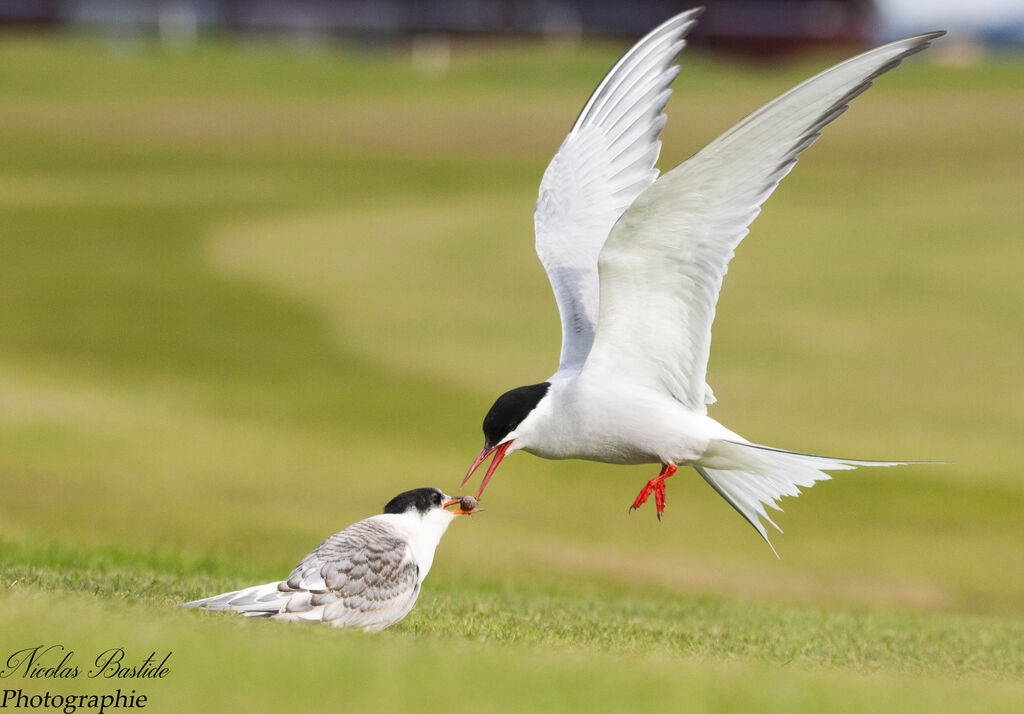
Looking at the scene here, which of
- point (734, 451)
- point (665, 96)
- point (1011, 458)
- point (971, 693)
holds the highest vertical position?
point (665, 96)

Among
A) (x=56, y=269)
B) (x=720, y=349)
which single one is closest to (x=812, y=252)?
(x=720, y=349)

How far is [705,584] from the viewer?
1344 cm

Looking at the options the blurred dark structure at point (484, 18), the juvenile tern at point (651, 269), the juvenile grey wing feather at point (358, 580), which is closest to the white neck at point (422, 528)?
the juvenile grey wing feather at point (358, 580)

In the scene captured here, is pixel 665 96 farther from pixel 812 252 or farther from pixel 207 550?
pixel 812 252

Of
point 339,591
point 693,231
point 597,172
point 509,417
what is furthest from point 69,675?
point 597,172

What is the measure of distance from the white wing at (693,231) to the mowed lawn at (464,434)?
1.47m

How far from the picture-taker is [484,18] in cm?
6656

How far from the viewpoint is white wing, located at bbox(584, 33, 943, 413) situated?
6152mm

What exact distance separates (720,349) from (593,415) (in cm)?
1465

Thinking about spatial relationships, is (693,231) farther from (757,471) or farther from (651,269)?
(757,471)

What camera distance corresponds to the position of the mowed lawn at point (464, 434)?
226 inches

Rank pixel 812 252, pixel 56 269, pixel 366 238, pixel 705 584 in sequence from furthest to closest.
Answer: pixel 366 238 < pixel 812 252 < pixel 56 269 < pixel 705 584

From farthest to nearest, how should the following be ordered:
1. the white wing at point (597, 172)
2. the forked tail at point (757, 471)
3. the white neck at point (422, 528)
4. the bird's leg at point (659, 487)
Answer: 1. the white wing at point (597, 172)
2. the bird's leg at point (659, 487)
3. the forked tail at point (757, 471)
4. the white neck at point (422, 528)

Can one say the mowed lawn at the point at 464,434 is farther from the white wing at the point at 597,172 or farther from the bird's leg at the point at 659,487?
the white wing at the point at 597,172
